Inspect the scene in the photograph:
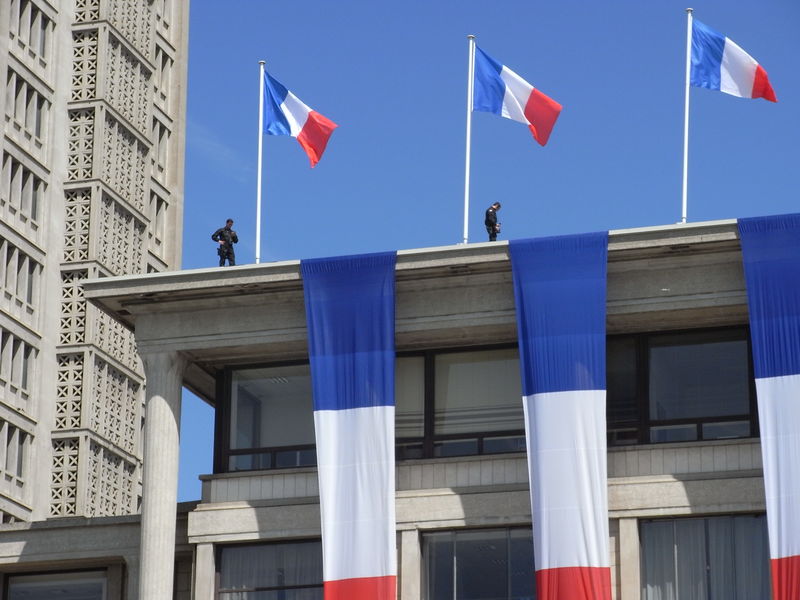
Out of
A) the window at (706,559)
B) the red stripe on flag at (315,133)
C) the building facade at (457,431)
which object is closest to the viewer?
the window at (706,559)

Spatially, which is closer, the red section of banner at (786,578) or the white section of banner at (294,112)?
the red section of banner at (786,578)

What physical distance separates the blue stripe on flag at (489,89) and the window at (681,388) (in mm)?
7483

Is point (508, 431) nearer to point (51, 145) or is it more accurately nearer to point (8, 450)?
point (8, 450)

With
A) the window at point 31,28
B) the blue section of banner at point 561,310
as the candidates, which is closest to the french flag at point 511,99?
the blue section of banner at point 561,310

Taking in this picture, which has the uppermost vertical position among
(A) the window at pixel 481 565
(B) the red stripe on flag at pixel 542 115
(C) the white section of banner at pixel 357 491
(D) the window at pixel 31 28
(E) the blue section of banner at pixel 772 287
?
(D) the window at pixel 31 28

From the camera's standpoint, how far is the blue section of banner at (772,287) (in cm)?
4688

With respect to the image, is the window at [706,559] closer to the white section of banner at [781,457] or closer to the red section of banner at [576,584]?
the white section of banner at [781,457]

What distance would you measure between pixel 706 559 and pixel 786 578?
2.57 metres

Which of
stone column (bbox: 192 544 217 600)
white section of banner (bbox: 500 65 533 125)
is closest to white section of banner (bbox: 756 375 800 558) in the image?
white section of banner (bbox: 500 65 533 125)

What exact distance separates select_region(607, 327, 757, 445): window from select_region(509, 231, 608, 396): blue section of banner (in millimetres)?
1572

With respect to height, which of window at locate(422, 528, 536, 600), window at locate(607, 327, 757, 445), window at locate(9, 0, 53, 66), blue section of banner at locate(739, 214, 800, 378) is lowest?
window at locate(422, 528, 536, 600)

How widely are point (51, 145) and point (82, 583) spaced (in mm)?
39774

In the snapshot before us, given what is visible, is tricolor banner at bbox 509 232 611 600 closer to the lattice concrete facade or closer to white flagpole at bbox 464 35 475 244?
white flagpole at bbox 464 35 475 244

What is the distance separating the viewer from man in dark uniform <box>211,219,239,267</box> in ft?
173
